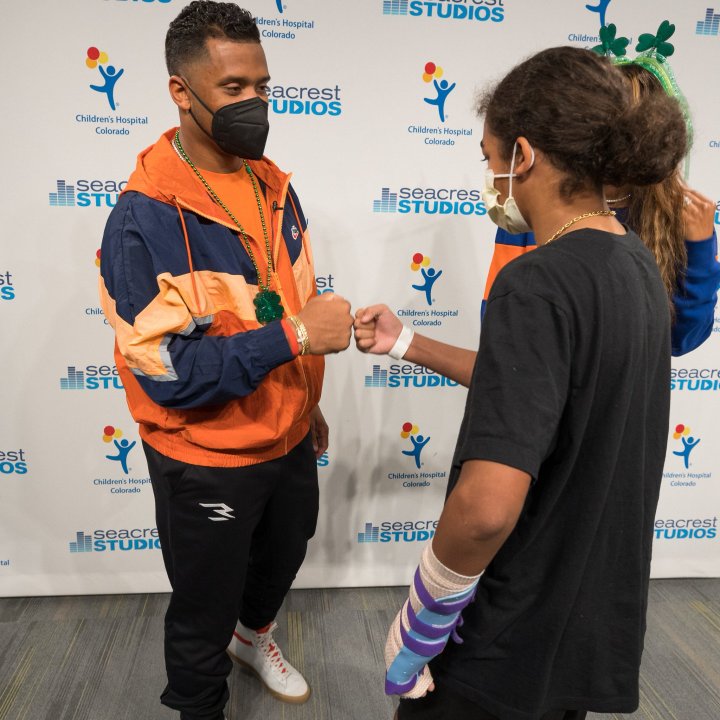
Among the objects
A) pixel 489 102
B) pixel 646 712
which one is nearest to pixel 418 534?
pixel 646 712

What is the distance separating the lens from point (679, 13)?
6.46ft

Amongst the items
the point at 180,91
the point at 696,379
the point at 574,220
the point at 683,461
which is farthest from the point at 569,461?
the point at 683,461

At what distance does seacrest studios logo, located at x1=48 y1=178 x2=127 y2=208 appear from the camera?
6.23ft

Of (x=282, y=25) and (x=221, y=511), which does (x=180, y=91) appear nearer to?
(x=282, y=25)

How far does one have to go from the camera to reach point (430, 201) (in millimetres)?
2055

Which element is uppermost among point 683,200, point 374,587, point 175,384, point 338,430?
point 683,200

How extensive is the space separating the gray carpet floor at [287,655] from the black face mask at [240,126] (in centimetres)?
160

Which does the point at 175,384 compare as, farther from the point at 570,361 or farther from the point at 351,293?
the point at 351,293

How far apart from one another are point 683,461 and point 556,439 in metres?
2.00

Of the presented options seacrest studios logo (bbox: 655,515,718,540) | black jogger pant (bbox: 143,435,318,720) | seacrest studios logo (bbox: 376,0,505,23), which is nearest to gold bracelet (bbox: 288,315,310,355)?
black jogger pant (bbox: 143,435,318,720)

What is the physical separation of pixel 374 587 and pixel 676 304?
1716mm

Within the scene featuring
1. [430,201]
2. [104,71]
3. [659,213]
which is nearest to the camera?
[659,213]

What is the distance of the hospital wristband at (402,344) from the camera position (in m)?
1.34

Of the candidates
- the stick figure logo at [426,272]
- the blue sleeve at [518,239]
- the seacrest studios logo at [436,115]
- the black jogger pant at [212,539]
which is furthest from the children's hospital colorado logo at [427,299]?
the black jogger pant at [212,539]
